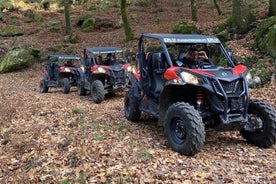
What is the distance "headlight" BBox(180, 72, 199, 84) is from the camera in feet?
20.6

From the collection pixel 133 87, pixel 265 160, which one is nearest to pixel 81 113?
pixel 133 87

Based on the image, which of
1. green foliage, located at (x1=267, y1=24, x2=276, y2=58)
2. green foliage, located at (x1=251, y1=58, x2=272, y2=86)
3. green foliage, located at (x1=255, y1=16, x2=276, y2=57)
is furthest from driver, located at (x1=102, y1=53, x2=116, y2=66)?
green foliage, located at (x1=267, y1=24, x2=276, y2=58)

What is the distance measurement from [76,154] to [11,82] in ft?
51.3

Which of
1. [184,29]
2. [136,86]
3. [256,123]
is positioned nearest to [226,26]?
[184,29]

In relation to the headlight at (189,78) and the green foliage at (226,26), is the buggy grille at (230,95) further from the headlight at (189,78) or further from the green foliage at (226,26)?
the green foliage at (226,26)

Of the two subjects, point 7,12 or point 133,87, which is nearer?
point 133,87

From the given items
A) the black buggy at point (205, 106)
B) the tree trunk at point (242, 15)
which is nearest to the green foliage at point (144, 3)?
the tree trunk at point (242, 15)

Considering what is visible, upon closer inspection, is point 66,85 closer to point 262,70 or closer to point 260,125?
point 262,70

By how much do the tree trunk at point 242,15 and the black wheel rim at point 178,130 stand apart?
29.9ft

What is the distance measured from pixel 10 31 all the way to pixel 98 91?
783 inches

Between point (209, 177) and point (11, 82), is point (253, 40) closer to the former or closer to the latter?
point (209, 177)

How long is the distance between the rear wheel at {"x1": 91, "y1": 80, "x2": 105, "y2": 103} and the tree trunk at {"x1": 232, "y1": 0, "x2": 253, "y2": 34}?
603 cm

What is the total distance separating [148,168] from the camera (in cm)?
562

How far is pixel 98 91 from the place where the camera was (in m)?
12.4
